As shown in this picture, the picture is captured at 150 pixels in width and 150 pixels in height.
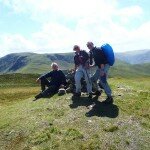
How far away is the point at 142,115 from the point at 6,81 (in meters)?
86.8

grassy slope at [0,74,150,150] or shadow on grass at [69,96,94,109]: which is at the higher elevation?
shadow on grass at [69,96,94,109]

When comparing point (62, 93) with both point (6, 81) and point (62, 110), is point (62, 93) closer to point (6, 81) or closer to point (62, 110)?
point (62, 110)

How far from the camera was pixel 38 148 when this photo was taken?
20.4m

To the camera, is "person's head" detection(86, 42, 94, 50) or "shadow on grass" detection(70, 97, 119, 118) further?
"person's head" detection(86, 42, 94, 50)

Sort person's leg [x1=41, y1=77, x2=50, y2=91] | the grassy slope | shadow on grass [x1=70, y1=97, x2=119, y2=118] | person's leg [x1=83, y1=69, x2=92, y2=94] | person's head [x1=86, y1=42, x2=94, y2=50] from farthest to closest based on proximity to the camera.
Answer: person's leg [x1=41, y1=77, x2=50, y2=91] → person's leg [x1=83, y1=69, x2=92, y2=94] → person's head [x1=86, y1=42, x2=94, y2=50] → shadow on grass [x1=70, y1=97, x2=119, y2=118] → the grassy slope

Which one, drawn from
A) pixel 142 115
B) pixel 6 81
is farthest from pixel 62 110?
pixel 6 81

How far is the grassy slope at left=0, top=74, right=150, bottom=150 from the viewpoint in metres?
20.6

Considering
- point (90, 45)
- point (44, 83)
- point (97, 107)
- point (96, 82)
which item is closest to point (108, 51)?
point (90, 45)

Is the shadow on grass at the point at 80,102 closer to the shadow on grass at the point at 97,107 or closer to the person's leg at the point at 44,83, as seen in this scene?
the shadow on grass at the point at 97,107

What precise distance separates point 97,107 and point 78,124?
10.0 ft

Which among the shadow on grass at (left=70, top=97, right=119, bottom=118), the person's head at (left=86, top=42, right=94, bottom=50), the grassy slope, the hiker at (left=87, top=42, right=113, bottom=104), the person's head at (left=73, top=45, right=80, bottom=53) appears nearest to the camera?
the grassy slope

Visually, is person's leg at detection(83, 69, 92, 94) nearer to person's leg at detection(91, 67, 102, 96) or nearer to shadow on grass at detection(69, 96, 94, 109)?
person's leg at detection(91, 67, 102, 96)

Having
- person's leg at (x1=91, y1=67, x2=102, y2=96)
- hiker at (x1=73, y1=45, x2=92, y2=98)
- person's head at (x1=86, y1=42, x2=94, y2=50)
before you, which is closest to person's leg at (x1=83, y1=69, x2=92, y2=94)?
hiker at (x1=73, y1=45, x2=92, y2=98)

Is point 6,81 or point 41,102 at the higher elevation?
point 41,102
